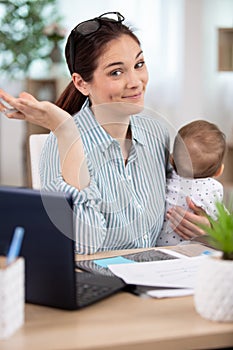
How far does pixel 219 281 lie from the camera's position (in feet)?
3.92

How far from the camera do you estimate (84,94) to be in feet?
6.63

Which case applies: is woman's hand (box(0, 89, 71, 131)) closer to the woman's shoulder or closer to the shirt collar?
the shirt collar

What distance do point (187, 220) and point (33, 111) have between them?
638mm

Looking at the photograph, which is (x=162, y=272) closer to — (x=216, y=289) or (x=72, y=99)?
(x=216, y=289)

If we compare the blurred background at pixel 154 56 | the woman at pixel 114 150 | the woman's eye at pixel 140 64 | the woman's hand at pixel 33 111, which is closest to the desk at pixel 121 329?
the woman's hand at pixel 33 111

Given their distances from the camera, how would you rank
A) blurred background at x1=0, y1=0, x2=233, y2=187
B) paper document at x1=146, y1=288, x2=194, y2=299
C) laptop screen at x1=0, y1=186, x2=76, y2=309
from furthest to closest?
blurred background at x1=0, y1=0, x2=233, y2=187
paper document at x1=146, y1=288, x2=194, y2=299
laptop screen at x1=0, y1=186, x2=76, y2=309

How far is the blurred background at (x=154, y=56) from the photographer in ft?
18.3

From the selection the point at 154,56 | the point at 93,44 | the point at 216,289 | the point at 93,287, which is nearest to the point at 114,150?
the point at 93,44

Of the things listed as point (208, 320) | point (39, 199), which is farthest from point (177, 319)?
point (39, 199)

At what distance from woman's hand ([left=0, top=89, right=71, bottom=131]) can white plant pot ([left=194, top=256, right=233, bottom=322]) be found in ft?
1.62

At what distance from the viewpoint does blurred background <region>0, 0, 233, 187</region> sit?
5570 mm

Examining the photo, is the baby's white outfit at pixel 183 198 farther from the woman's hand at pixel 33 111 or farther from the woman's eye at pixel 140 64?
the woman's hand at pixel 33 111

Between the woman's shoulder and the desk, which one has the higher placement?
the woman's shoulder

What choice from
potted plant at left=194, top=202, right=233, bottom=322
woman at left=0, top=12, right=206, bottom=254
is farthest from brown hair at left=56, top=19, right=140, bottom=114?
potted plant at left=194, top=202, right=233, bottom=322
